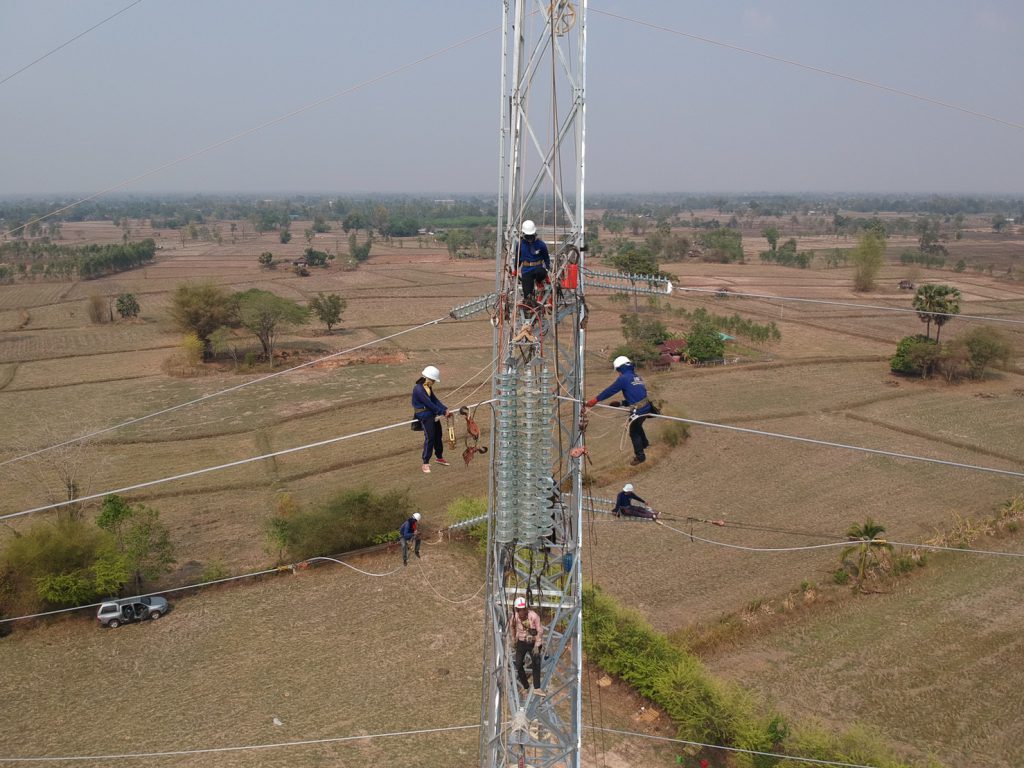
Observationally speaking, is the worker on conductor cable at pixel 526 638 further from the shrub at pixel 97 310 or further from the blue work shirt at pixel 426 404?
the shrub at pixel 97 310

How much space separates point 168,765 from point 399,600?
6.56 meters

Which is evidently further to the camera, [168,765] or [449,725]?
[449,725]

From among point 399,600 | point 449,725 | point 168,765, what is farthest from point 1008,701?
point 168,765

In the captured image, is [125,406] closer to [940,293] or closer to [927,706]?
[927,706]

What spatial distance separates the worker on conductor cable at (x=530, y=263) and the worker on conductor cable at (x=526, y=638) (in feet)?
11.9

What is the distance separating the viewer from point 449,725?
48.6 ft

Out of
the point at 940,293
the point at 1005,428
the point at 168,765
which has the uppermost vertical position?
the point at 940,293

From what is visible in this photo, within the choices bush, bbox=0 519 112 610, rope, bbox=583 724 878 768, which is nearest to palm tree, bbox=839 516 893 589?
rope, bbox=583 724 878 768

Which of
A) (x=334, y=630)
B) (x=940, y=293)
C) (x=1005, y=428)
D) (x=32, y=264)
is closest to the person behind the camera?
(x=334, y=630)

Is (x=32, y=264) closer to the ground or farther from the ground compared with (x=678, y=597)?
farther from the ground

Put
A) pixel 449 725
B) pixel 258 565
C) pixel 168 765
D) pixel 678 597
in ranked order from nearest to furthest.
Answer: pixel 168 765 < pixel 449 725 < pixel 678 597 < pixel 258 565

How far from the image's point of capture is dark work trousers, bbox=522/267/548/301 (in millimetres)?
9266

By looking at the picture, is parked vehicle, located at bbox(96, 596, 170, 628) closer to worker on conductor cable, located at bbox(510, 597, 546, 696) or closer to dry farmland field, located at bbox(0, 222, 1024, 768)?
dry farmland field, located at bbox(0, 222, 1024, 768)

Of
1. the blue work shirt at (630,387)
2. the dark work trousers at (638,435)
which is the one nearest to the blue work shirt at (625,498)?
the dark work trousers at (638,435)
